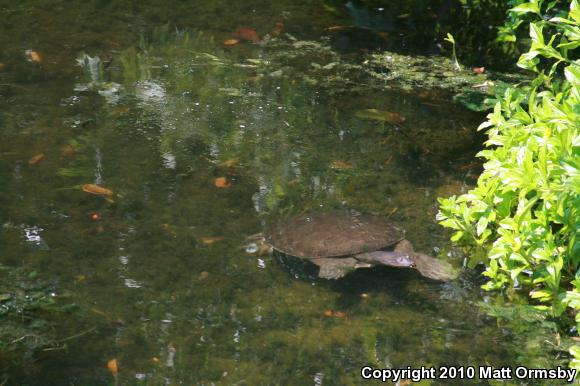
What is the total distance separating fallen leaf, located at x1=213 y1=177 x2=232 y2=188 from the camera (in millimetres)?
4422

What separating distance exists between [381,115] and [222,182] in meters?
1.38

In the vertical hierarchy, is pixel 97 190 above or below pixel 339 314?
above

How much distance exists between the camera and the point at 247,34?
633 centimetres

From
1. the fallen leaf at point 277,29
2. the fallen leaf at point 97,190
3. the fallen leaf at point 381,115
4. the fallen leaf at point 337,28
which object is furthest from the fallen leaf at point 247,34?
the fallen leaf at point 97,190

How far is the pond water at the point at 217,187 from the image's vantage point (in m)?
3.32

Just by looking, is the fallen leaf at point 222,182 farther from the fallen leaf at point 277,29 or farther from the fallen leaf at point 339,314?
the fallen leaf at point 277,29

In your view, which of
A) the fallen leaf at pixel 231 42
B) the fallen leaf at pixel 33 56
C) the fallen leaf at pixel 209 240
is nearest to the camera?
the fallen leaf at pixel 209 240

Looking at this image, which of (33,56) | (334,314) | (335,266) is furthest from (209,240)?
(33,56)

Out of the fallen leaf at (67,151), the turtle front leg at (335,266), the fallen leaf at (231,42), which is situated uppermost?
the fallen leaf at (231,42)

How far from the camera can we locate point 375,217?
406 centimetres

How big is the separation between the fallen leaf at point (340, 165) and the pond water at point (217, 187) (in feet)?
0.04

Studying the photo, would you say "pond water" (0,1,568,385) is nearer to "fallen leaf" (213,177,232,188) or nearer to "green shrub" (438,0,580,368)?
"fallen leaf" (213,177,232,188)

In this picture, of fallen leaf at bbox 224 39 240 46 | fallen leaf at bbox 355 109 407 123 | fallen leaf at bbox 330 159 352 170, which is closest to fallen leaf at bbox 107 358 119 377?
fallen leaf at bbox 330 159 352 170

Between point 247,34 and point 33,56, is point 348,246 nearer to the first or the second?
point 247,34
